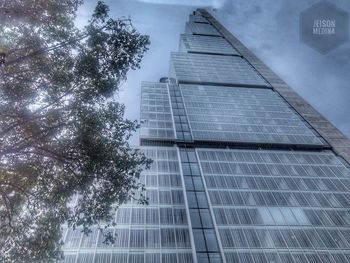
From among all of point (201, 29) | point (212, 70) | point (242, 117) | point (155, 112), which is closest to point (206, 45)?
point (212, 70)

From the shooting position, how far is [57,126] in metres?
12.5

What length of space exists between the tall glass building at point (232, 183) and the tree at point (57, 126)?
53.4 feet

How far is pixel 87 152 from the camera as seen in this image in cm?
1298

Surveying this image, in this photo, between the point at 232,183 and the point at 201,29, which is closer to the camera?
the point at 232,183

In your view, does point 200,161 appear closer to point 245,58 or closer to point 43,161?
point 43,161

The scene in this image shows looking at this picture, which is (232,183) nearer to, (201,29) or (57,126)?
(57,126)

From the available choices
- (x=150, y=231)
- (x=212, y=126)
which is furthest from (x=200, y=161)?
(x=150, y=231)

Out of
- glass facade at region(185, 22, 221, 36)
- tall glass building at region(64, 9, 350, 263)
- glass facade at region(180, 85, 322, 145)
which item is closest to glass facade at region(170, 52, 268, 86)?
tall glass building at region(64, 9, 350, 263)

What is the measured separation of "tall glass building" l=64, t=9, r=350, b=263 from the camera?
96.6 ft

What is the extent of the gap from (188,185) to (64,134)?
2779 centimetres

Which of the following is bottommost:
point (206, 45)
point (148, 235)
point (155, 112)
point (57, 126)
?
point (57, 126)

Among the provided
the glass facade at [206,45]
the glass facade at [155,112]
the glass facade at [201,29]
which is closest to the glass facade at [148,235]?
the glass facade at [155,112]

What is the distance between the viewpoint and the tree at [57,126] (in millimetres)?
12562

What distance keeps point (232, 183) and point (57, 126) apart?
2970cm
